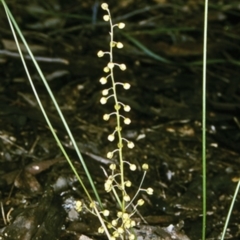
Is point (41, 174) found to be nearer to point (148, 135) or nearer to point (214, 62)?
point (148, 135)

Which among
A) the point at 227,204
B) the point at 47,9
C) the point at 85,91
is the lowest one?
the point at 227,204

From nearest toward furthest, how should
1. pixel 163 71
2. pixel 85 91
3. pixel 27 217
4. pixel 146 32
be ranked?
1. pixel 27 217
2. pixel 85 91
3. pixel 163 71
4. pixel 146 32

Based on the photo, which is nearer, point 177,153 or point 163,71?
point 177,153

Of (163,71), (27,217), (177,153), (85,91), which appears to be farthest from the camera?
(163,71)

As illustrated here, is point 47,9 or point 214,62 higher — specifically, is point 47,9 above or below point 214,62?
above

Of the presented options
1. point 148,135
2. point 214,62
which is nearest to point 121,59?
point 214,62

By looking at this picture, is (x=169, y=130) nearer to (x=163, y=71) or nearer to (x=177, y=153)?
(x=177, y=153)
